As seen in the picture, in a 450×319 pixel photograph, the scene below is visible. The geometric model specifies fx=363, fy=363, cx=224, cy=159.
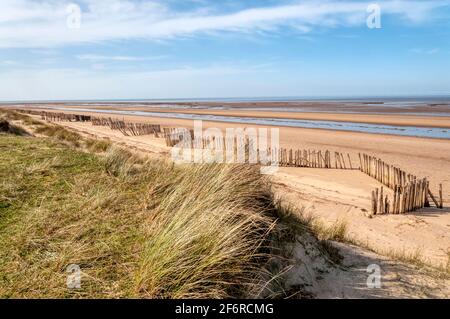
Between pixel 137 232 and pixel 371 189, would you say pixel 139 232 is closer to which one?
pixel 137 232

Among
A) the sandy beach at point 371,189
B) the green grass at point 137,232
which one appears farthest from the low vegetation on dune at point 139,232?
the sandy beach at point 371,189

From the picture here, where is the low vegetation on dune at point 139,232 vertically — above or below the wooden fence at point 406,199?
above

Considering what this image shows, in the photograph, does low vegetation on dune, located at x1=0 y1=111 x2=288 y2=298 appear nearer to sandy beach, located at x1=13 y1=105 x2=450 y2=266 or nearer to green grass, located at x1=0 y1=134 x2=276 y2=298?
green grass, located at x1=0 y1=134 x2=276 y2=298

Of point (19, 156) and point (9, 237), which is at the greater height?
point (19, 156)

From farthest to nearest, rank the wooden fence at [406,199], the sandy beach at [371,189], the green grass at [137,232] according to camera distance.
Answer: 1. the wooden fence at [406,199]
2. the sandy beach at [371,189]
3. the green grass at [137,232]

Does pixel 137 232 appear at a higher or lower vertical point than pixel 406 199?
higher

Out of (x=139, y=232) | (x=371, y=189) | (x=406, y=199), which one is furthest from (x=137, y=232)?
(x=371, y=189)

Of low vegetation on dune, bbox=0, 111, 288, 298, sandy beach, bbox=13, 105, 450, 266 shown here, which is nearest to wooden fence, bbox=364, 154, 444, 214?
sandy beach, bbox=13, 105, 450, 266

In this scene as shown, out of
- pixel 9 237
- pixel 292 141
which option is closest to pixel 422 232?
pixel 9 237

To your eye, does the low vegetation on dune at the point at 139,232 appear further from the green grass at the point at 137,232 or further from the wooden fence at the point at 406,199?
the wooden fence at the point at 406,199
